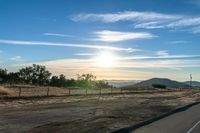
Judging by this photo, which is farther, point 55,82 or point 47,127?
point 55,82

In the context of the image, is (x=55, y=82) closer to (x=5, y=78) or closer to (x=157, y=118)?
(x=5, y=78)

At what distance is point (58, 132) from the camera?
17.6 metres

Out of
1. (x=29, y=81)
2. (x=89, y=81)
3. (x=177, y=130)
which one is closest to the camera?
(x=177, y=130)

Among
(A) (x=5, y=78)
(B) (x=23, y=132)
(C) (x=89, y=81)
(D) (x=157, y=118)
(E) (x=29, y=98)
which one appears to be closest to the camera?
(B) (x=23, y=132)

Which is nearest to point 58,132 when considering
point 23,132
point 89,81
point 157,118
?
point 23,132

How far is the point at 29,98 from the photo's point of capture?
4356 cm

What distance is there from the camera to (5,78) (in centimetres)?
A: 9181

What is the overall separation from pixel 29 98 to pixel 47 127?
24.6 meters

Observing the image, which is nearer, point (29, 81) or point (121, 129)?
point (121, 129)

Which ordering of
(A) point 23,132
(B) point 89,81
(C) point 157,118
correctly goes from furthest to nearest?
1. (B) point 89,81
2. (C) point 157,118
3. (A) point 23,132

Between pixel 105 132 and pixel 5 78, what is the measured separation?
76.5 m

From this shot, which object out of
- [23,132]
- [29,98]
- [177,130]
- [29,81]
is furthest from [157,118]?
[29,81]

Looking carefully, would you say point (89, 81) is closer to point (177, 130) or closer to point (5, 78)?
point (5, 78)

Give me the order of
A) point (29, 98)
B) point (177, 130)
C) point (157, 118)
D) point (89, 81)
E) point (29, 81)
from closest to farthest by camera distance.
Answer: point (177, 130), point (157, 118), point (29, 98), point (29, 81), point (89, 81)
